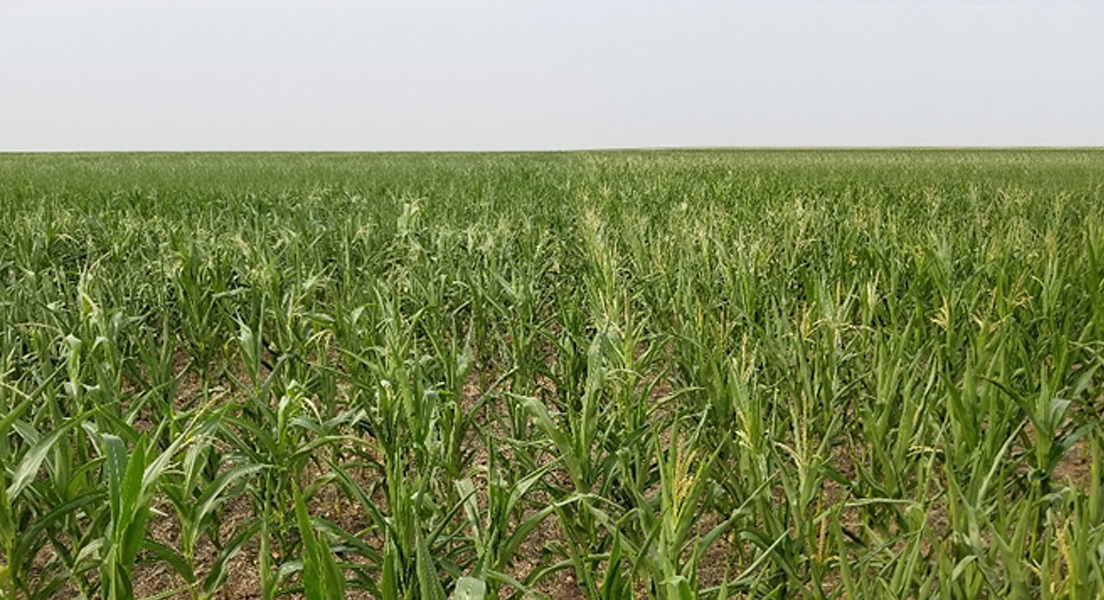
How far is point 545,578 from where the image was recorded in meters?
2.11

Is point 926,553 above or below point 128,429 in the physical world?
below

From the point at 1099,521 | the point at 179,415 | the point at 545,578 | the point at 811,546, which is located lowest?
the point at 545,578

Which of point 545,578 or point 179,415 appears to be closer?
point 179,415

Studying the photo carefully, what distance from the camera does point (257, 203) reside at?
29.8 ft

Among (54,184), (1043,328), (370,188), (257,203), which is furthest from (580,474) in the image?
(54,184)

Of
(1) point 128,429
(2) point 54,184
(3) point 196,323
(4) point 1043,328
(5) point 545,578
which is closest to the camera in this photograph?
(1) point 128,429

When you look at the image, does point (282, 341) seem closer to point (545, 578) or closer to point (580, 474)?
point (545, 578)

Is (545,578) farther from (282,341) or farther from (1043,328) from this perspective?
(1043,328)

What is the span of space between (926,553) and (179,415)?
1.93m

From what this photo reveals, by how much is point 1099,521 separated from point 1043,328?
1565mm

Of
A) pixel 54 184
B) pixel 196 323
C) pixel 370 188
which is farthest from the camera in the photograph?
pixel 54 184

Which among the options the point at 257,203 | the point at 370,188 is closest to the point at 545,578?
the point at 257,203

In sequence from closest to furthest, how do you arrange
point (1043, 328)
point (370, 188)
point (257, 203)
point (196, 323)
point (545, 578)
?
point (545, 578)
point (1043, 328)
point (196, 323)
point (257, 203)
point (370, 188)

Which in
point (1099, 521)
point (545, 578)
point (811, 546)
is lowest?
point (545, 578)
